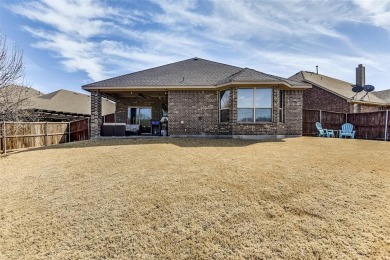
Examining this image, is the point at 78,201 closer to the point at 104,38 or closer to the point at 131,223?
the point at 131,223

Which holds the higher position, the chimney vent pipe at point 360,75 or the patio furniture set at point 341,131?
the chimney vent pipe at point 360,75

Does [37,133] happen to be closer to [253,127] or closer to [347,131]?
[253,127]

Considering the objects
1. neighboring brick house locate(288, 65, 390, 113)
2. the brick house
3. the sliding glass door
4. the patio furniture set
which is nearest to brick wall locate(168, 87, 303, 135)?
the brick house

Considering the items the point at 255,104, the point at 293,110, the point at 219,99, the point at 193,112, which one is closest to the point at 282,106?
the point at 293,110

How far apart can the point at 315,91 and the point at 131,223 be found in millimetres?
20452

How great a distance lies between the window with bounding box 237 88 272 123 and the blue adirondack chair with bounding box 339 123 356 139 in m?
6.42

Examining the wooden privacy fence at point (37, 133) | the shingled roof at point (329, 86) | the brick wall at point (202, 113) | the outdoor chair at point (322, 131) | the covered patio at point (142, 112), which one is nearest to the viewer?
the wooden privacy fence at point (37, 133)

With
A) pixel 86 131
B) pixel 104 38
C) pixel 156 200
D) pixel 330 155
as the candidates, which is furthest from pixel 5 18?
pixel 330 155

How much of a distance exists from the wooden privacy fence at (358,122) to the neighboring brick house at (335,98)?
2484mm

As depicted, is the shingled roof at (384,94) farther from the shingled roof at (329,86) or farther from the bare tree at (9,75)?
the bare tree at (9,75)

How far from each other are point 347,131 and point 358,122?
1.26 metres

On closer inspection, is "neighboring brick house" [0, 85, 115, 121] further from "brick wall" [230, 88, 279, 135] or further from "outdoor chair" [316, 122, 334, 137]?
"outdoor chair" [316, 122, 334, 137]

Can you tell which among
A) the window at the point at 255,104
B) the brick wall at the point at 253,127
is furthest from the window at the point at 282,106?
the window at the point at 255,104

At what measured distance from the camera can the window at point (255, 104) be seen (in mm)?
12203
